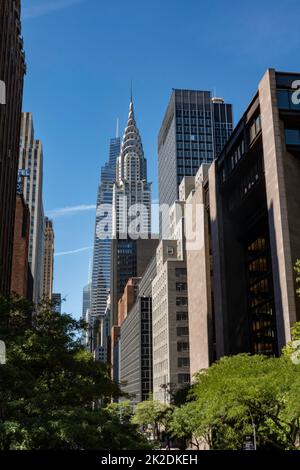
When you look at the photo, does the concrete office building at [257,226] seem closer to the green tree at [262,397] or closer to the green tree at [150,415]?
the green tree at [150,415]

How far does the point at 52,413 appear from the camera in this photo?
64.4ft

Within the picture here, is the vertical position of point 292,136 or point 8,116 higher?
Answer: point 8,116

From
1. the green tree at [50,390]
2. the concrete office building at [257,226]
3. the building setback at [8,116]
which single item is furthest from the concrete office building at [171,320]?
the green tree at [50,390]

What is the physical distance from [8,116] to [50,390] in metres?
53.0

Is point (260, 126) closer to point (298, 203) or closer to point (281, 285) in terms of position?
point (298, 203)

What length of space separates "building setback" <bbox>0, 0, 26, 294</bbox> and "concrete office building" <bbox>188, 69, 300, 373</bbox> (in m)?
29.5

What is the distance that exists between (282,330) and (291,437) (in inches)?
973

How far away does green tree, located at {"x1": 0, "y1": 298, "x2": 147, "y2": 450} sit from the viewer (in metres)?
18.5

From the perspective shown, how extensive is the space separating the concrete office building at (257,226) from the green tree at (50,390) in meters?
26.8

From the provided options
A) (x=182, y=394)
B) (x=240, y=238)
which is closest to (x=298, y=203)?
(x=240, y=238)

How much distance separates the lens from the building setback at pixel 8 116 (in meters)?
68.3

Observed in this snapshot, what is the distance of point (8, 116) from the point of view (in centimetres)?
7425

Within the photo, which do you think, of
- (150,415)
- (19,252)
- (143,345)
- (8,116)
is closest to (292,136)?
(8,116)

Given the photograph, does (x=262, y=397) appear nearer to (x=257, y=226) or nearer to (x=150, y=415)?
(x=257, y=226)
